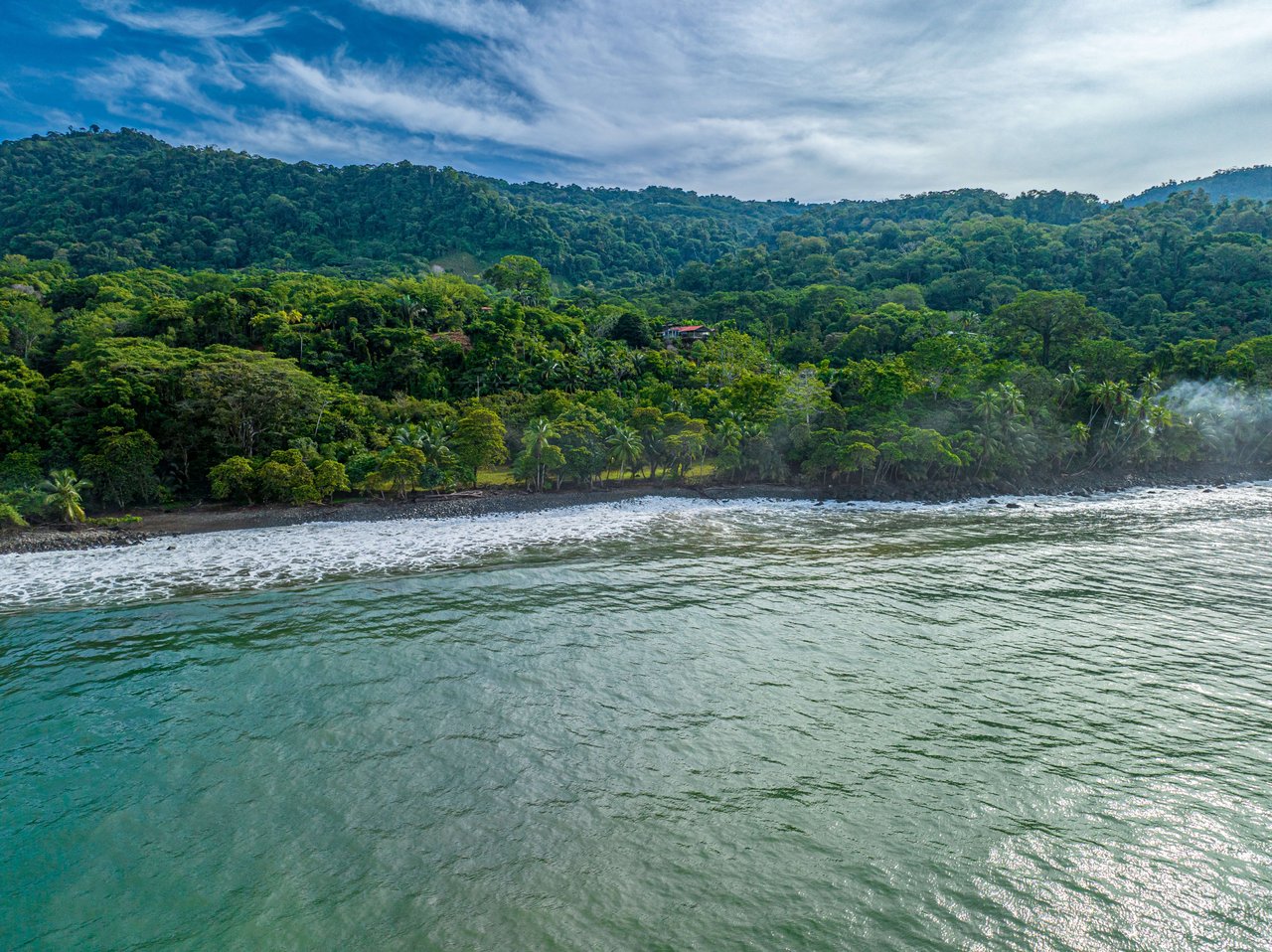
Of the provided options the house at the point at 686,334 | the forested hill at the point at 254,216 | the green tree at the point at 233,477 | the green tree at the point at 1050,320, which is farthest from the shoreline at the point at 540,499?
the forested hill at the point at 254,216

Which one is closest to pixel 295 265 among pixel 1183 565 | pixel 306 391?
pixel 306 391

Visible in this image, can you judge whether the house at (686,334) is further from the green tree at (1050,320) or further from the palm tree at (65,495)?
the palm tree at (65,495)

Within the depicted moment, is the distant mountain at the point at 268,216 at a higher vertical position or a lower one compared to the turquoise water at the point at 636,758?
higher

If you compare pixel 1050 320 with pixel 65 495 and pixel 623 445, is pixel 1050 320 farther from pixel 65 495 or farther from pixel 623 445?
pixel 65 495

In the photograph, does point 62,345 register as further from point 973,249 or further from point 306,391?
point 973,249

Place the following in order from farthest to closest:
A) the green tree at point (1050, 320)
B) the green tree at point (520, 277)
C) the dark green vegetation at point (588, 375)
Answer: the green tree at point (520, 277)
the green tree at point (1050, 320)
the dark green vegetation at point (588, 375)

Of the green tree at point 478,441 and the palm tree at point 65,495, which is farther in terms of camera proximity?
the green tree at point 478,441

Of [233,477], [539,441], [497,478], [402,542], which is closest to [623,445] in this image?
[539,441]
